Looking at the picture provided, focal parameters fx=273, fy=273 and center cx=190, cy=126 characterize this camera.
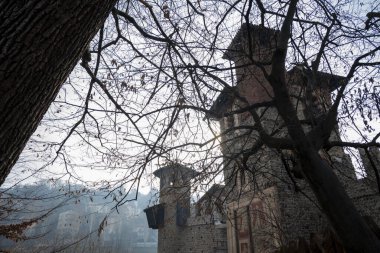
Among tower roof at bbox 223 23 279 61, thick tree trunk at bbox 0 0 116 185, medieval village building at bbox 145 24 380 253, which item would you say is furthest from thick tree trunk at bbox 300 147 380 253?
thick tree trunk at bbox 0 0 116 185

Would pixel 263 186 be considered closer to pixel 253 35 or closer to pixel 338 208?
pixel 253 35

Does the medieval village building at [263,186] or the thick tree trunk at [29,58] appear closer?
the thick tree trunk at [29,58]

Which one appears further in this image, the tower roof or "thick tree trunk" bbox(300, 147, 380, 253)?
the tower roof

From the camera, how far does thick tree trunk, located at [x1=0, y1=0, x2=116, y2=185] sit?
1008 mm

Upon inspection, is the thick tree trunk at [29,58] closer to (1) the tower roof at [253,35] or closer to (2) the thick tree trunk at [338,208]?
(2) the thick tree trunk at [338,208]

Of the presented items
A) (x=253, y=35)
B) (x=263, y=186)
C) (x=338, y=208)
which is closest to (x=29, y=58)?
(x=338, y=208)

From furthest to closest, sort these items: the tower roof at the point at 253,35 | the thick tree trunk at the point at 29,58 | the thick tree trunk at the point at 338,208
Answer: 1. the tower roof at the point at 253,35
2. the thick tree trunk at the point at 338,208
3. the thick tree trunk at the point at 29,58

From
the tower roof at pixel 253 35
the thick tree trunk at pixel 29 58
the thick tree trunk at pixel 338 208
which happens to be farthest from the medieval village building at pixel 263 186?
the thick tree trunk at pixel 29 58

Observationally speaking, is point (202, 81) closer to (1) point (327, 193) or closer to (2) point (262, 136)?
(2) point (262, 136)

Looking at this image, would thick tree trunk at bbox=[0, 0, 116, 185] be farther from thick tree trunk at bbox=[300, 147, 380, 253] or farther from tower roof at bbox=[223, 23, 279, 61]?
tower roof at bbox=[223, 23, 279, 61]

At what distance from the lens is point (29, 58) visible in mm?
1045

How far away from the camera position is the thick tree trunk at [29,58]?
1.01 metres

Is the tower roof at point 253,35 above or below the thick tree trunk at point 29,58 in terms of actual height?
above

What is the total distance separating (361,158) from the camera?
5.23 m
